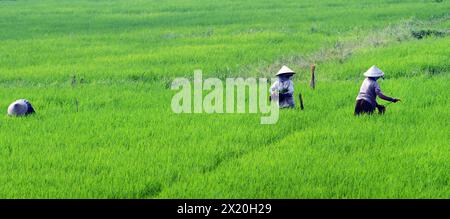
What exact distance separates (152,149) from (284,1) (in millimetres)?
30037

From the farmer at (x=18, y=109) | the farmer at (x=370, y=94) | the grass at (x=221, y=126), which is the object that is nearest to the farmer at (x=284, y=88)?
the grass at (x=221, y=126)

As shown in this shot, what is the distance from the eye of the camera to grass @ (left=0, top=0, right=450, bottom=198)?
6434 mm

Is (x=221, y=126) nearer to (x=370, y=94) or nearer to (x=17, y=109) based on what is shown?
(x=370, y=94)

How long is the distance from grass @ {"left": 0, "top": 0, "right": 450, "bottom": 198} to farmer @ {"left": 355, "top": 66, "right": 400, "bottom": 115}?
210 mm

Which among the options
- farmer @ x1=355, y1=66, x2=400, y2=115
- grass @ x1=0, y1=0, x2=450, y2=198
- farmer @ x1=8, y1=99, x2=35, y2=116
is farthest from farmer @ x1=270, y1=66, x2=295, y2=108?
farmer @ x1=8, y1=99, x2=35, y2=116

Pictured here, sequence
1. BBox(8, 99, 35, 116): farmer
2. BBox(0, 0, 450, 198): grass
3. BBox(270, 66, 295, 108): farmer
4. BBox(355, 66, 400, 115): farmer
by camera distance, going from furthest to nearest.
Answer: BBox(8, 99, 35, 116): farmer
BBox(270, 66, 295, 108): farmer
BBox(355, 66, 400, 115): farmer
BBox(0, 0, 450, 198): grass

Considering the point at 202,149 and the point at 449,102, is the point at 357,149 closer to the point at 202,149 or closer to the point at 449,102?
the point at 202,149

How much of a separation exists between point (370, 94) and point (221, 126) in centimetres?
198

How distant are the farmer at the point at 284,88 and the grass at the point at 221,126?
0.30 metres

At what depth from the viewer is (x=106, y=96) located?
11227 mm

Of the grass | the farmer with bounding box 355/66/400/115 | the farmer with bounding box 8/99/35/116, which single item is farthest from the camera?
the farmer with bounding box 8/99/35/116

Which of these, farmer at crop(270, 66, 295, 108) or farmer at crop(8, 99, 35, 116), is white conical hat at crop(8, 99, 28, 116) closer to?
farmer at crop(8, 99, 35, 116)
